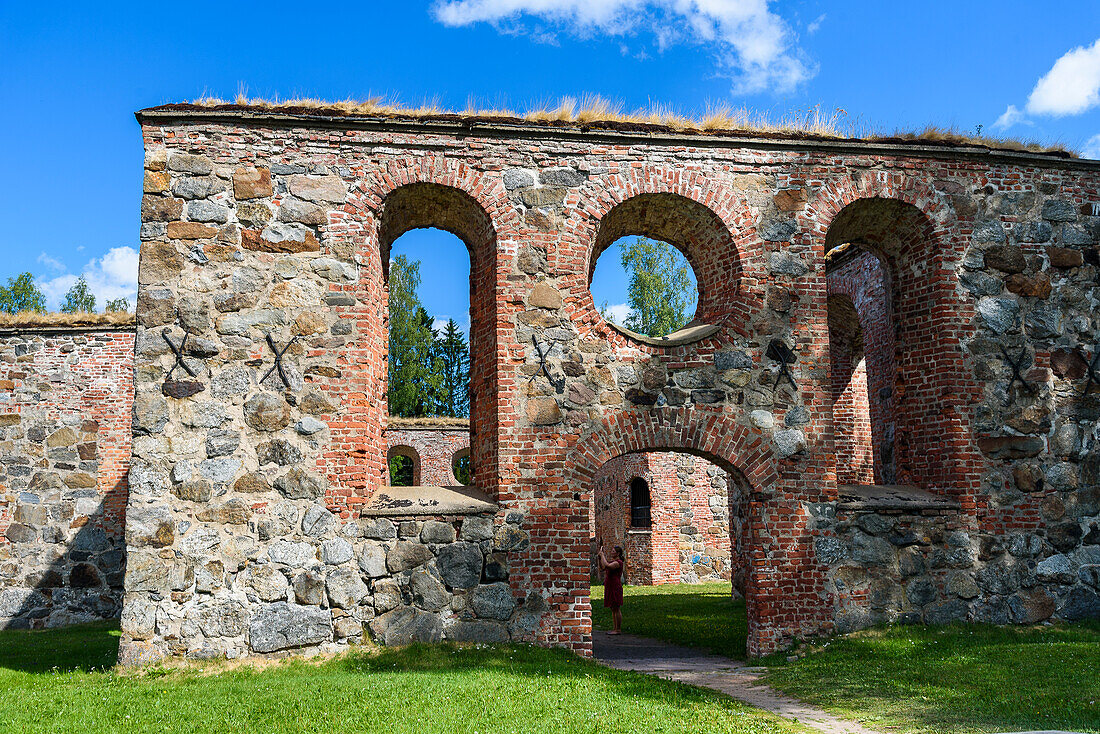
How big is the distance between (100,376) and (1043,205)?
13785mm

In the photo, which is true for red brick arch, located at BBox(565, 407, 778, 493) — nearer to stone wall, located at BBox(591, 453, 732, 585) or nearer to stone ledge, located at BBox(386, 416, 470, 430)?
stone wall, located at BBox(591, 453, 732, 585)

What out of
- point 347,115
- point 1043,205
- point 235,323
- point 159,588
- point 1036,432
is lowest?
point 159,588

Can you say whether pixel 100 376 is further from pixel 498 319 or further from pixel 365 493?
pixel 498 319

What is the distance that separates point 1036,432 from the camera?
8.91m

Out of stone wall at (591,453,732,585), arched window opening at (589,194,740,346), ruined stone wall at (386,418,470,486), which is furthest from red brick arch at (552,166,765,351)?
ruined stone wall at (386,418,470,486)

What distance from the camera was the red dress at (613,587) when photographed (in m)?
11.8

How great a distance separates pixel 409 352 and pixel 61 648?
21.6 meters

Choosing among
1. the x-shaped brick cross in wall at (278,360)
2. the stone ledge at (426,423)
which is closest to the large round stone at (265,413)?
the x-shaped brick cross in wall at (278,360)

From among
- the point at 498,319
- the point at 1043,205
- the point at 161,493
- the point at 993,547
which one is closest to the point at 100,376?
the point at 161,493

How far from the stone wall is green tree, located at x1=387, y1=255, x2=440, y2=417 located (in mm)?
12678

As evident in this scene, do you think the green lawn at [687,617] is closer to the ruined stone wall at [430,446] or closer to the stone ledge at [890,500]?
the stone ledge at [890,500]

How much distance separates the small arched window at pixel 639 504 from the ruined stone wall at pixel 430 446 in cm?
548

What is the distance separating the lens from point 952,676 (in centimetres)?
675

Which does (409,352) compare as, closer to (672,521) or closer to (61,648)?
(672,521)
